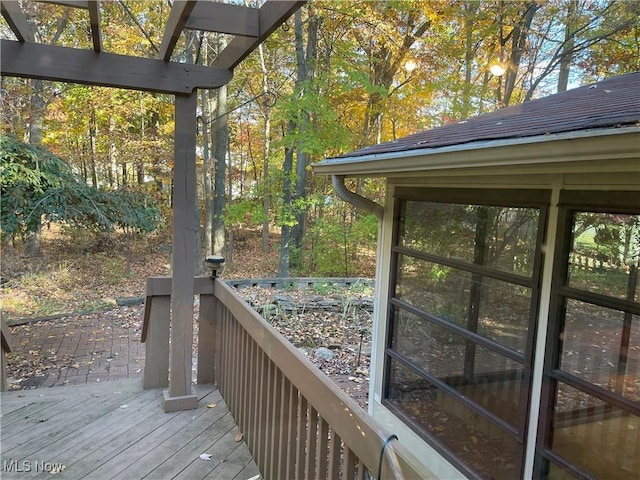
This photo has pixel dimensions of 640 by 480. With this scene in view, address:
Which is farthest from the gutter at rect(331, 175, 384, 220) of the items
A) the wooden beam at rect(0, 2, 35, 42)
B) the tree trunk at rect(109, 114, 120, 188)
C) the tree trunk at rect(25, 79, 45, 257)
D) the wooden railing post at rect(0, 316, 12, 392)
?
the tree trunk at rect(109, 114, 120, 188)

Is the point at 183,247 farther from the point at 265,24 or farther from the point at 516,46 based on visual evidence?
the point at 516,46

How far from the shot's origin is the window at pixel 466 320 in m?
2.50

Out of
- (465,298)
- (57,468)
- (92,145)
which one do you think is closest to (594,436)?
(465,298)

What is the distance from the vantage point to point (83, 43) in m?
9.78

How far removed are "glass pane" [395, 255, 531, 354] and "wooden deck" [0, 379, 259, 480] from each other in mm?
1631

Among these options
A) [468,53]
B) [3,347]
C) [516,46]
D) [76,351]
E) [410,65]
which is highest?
[516,46]

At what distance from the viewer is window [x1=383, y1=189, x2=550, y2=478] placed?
8.21 feet

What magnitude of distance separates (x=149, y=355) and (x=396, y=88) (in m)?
8.96

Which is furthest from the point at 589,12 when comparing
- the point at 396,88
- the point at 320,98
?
the point at 320,98

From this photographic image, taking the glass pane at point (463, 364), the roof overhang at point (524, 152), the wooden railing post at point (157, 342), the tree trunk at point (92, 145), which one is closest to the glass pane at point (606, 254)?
the roof overhang at point (524, 152)

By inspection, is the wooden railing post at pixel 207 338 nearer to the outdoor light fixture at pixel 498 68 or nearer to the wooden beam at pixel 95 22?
the wooden beam at pixel 95 22

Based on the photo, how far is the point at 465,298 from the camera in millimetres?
2984

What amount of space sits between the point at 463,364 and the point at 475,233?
919mm

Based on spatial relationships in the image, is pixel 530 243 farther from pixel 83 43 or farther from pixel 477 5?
pixel 83 43
